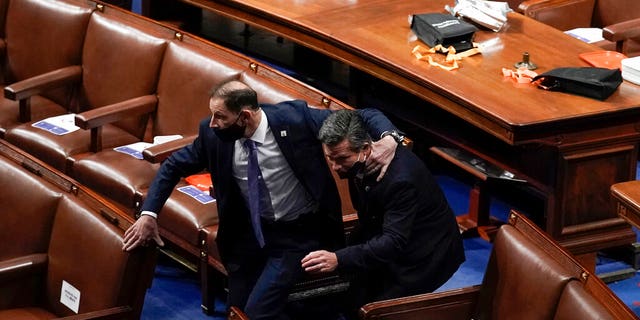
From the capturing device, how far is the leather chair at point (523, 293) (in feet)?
11.6

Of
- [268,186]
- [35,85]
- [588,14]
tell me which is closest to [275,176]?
[268,186]

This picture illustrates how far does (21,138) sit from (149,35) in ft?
2.51

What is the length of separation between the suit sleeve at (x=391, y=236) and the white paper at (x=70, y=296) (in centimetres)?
91

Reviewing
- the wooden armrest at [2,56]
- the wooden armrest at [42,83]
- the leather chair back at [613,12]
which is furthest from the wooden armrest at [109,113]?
the leather chair back at [613,12]

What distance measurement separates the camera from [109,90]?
19.6ft

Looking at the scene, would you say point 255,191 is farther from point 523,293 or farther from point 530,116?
point 530,116

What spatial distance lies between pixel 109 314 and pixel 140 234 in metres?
0.27

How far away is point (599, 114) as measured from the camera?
16.1ft

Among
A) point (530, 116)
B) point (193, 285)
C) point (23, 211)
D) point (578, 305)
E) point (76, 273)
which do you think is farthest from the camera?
point (193, 285)

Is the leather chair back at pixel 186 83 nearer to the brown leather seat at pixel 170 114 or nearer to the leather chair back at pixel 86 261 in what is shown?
the brown leather seat at pixel 170 114

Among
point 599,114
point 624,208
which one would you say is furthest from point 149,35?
point 624,208

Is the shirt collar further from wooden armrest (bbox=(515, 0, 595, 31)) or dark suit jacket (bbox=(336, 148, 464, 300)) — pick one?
wooden armrest (bbox=(515, 0, 595, 31))

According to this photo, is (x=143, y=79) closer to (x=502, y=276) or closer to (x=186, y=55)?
→ (x=186, y=55)

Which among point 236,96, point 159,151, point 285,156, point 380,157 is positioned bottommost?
point 159,151
